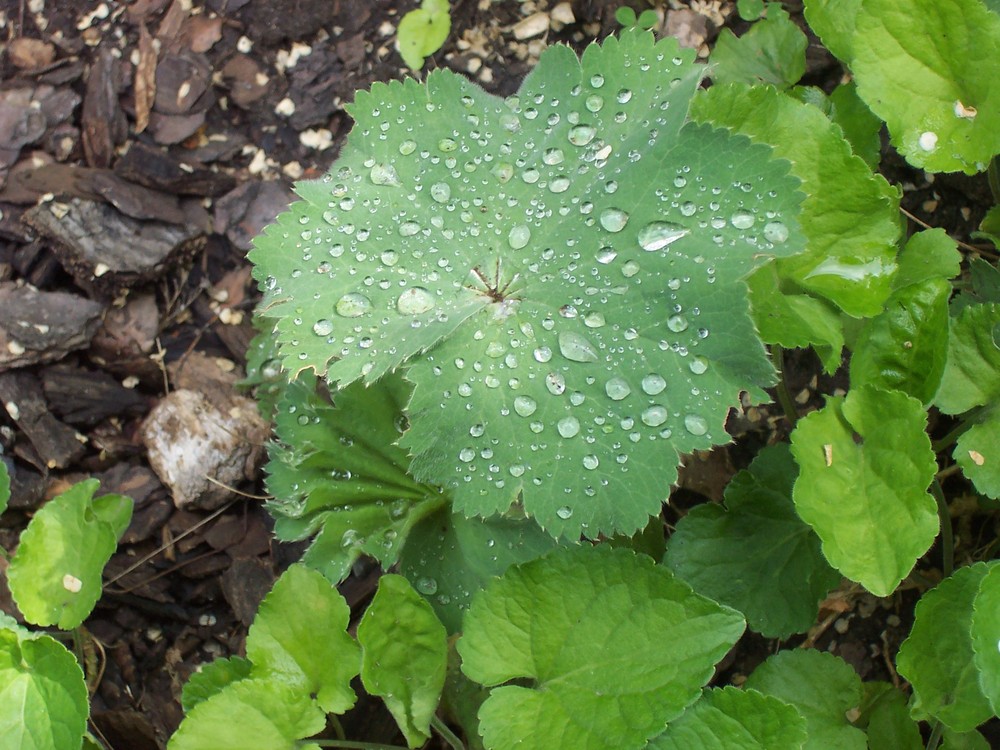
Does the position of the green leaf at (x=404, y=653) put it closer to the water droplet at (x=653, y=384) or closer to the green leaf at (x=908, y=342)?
the water droplet at (x=653, y=384)

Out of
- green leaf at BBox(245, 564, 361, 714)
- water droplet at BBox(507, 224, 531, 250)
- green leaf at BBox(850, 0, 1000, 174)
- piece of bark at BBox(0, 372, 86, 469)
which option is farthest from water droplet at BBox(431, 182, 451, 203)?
piece of bark at BBox(0, 372, 86, 469)

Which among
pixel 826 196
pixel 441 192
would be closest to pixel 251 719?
pixel 441 192

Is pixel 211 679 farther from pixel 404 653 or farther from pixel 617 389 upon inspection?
pixel 617 389

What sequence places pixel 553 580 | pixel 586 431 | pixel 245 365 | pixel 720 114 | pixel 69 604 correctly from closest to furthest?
pixel 586 431, pixel 553 580, pixel 720 114, pixel 69 604, pixel 245 365

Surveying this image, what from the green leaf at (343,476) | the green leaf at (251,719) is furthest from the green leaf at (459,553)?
the green leaf at (251,719)

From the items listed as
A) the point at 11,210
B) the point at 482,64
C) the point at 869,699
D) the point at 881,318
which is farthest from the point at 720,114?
the point at 11,210

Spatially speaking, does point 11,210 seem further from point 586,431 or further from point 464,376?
point 586,431

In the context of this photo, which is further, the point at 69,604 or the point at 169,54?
the point at 169,54
